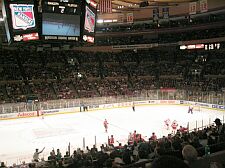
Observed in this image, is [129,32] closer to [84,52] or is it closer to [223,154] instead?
[84,52]

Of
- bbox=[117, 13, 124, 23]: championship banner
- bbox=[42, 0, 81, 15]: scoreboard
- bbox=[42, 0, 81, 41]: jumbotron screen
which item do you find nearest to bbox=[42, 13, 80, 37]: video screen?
bbox=[42, 0, 81, 41]: jumbotron screen

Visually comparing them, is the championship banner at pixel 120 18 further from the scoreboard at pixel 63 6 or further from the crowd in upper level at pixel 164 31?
the scoreboard at pixel 63 6

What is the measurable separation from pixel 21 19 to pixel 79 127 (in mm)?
10467

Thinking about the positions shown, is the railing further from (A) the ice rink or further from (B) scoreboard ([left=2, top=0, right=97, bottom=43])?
(B) scoreboard ([left=2, top=0, right=97, bottom=43])

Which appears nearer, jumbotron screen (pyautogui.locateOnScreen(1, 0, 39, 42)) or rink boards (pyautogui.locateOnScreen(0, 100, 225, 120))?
jumbotron screen (pyautogui.locateOnScreen(1, 0, 39, 42))

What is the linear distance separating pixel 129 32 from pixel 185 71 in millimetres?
10933

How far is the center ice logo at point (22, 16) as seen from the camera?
15.3 meters

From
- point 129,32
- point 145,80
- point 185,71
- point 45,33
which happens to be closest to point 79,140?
point 45,33

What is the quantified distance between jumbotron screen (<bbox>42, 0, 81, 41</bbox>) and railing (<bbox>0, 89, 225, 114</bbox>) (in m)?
13.0

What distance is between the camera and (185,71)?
41.5 metres

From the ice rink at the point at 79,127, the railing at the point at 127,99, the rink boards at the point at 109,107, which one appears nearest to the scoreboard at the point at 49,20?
the ice rink at the point at 79,127

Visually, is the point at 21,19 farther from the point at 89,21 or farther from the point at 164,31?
the point at 164,31

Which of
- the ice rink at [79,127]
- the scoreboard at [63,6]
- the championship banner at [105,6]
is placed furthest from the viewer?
the championship banner at [105,6]

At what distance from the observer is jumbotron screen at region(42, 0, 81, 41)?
16359 millimetres
